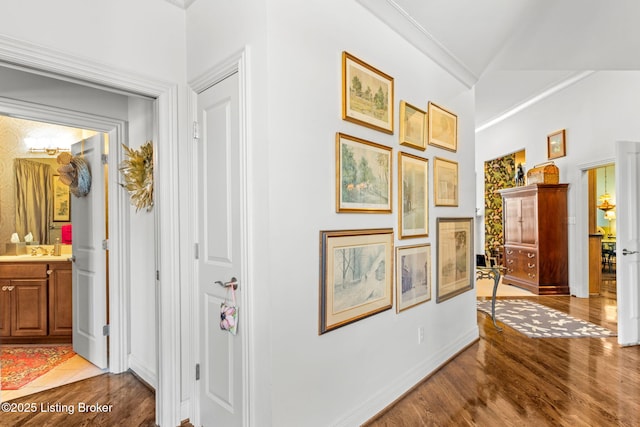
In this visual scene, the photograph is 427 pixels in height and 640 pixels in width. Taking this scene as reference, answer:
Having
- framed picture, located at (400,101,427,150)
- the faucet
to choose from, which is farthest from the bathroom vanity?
framed picture, located at (400,101,427,150)

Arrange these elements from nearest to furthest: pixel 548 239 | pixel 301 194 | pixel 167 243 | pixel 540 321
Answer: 1. pixel 301 194
2. pixel 167 243
3. pixel 540 321
4. pixel 548 239

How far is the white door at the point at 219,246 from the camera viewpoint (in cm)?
200

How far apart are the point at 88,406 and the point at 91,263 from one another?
46.7 inches

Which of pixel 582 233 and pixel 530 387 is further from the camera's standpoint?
pixel 582 233

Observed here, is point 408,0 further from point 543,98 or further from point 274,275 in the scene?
point 543,98

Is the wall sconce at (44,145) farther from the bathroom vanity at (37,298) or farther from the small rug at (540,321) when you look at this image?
the small rug at (540,321)

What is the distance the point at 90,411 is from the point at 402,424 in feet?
6.77

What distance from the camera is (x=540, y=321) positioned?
4.52 meters

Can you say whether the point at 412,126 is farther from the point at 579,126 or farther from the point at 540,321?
the point at 579,126

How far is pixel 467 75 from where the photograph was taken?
12.0ft

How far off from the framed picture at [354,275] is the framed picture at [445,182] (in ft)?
2.95

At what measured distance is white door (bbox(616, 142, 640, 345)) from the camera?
3.67 metres

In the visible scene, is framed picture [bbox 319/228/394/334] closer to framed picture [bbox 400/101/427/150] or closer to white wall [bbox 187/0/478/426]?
white wall [bbox 187/0/478/426]

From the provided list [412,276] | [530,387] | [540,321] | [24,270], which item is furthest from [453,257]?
[24,270]
